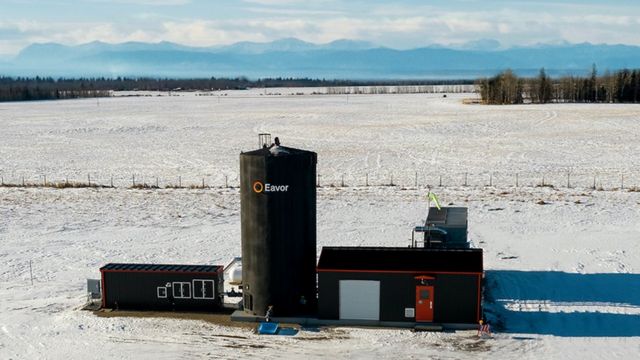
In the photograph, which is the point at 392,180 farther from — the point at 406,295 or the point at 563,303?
the point at 406,295

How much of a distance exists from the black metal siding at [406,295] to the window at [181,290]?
4.44 m

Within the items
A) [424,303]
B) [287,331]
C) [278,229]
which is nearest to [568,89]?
[424,303]

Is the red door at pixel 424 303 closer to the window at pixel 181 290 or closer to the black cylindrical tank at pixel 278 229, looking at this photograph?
the black cylindrical tank at pixel 278 229

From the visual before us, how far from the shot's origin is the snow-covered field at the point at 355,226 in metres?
21.0

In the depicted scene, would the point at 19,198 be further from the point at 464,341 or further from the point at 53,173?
the point at 464,341

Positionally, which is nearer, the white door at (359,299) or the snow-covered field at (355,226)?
the snow-covered field at (355,226)

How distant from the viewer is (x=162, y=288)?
77.7 ft

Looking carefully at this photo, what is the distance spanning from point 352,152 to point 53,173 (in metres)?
24.3

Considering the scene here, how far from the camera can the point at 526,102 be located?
431 feet

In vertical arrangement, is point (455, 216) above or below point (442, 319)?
above

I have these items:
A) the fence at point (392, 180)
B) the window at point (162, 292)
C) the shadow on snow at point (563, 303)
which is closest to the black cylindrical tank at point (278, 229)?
the window at point (162, 292)

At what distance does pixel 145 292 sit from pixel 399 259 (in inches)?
335

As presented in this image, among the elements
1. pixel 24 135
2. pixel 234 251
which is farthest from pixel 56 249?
pixel 24 135

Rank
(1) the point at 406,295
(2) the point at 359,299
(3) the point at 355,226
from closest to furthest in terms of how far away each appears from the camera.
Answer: (1) the point at 406,295 → (2) the point at 359,299 → (3) the point at 355,226
